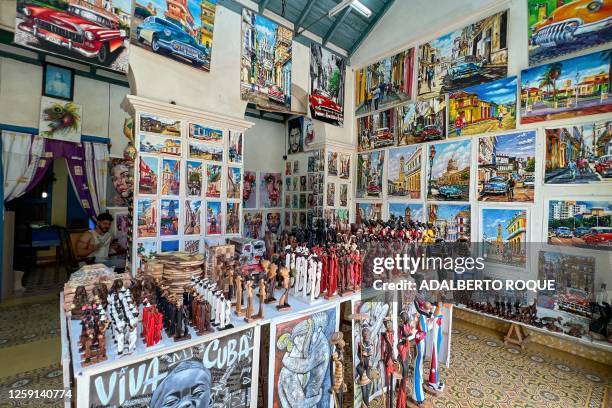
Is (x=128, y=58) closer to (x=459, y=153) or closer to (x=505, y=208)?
(x=459, y=153)

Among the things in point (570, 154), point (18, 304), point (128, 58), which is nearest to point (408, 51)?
point (570, 154)

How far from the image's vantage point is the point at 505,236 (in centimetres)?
403

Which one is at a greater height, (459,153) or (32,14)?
(32,14)

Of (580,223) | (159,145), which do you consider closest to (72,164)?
(159,145)

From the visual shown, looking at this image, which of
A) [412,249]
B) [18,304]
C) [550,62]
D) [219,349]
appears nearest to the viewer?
[219,349]

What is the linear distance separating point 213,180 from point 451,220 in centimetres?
394

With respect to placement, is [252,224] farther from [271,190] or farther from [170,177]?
[170,177]

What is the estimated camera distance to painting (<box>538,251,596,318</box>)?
3346 millimetres

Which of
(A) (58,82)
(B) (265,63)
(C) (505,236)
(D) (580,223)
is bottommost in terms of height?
(C) (505,236)

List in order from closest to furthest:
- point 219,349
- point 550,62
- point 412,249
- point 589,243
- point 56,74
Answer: point 219,349 < point 412,249 < point 589,243 < point 550,62 < point 56,74

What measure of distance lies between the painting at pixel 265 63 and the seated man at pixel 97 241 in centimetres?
373

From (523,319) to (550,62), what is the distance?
3.51 meters

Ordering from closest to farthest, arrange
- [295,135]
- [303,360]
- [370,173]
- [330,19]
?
1. [303,360]
2. [330,19]
3. [370,173]
4. [295,135]

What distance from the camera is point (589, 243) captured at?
11.0 feet
